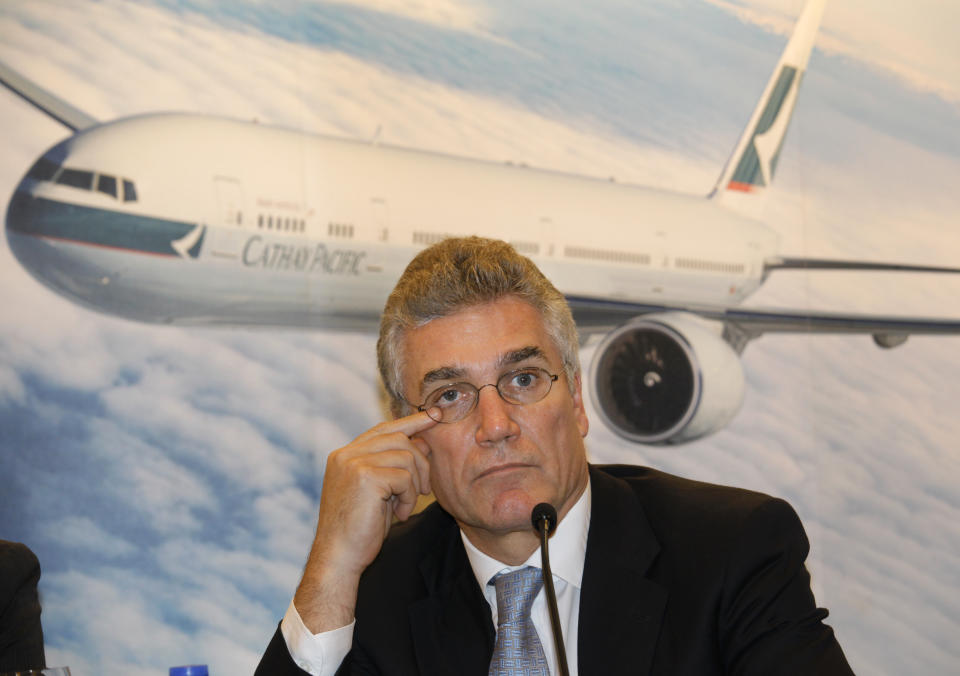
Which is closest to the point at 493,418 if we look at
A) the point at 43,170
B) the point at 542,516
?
the point at 542,516

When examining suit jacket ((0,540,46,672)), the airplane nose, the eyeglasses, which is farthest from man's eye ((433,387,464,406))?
the airplane nose

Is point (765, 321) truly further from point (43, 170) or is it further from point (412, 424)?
point (43, 170)

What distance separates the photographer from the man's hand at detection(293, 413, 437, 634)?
5.57ft

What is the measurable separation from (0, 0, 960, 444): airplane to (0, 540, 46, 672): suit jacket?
41.8 inches

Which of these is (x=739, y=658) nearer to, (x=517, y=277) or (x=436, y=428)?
(x=436, y=428)

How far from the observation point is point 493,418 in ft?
5.35

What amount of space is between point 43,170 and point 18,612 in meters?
1.39

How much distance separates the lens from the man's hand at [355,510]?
1699 mm

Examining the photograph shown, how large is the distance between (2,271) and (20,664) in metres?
1.28

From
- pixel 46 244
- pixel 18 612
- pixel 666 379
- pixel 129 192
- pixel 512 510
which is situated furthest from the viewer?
pixel 666 379

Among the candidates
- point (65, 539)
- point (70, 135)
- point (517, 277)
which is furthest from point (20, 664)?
point (70, 135)

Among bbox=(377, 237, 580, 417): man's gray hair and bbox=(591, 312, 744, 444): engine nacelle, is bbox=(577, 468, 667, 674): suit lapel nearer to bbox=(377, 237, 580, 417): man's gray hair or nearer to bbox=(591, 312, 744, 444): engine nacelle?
bbox=(377, 237, 580, 417): man's gray hair

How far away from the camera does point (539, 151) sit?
11.3 feet

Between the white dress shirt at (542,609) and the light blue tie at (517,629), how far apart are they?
20 millimetres
